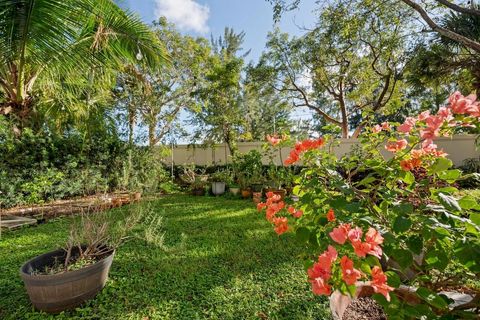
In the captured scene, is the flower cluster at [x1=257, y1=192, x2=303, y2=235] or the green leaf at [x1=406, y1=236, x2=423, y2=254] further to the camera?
the flower cluster at [x1=257, y1=192, x2=303, y2=235]

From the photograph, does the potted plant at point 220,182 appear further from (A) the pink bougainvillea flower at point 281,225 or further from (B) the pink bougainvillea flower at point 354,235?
(B) the pink bougainvillea flower at point 354,235

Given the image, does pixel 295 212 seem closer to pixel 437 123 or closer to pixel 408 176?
pixel 408 176

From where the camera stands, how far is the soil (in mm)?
1658

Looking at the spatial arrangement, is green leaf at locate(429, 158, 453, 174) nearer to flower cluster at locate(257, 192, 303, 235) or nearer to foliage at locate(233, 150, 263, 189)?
flower cluster at locate(257, 192, 303, 235)

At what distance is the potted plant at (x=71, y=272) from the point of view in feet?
6.31

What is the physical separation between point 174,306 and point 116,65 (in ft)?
14.3

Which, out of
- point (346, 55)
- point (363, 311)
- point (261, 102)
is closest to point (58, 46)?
point (363, 311)

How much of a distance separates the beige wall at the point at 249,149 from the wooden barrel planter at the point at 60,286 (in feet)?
23.3

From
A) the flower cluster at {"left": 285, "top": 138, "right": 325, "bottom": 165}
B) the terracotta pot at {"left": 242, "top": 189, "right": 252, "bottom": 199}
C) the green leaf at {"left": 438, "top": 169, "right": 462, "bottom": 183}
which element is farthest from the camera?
the terracotta pot at {"left": 242, "top": 189, "right": 252, "bottom": 199}

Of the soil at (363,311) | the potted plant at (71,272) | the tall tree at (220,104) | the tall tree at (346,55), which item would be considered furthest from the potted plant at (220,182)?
the soil at (363,311)

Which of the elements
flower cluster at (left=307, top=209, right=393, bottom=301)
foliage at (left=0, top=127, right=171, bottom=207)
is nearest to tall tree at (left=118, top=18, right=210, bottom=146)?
foliage at (left=0, top=127, right=171, bottom=207)

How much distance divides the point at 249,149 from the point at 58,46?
7.30 metres

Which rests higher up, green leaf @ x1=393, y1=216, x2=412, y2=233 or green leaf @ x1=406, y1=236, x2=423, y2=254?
green leaf @ x1=393, y1=216, x2=412, y2=233

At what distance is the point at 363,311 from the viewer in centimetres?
171
